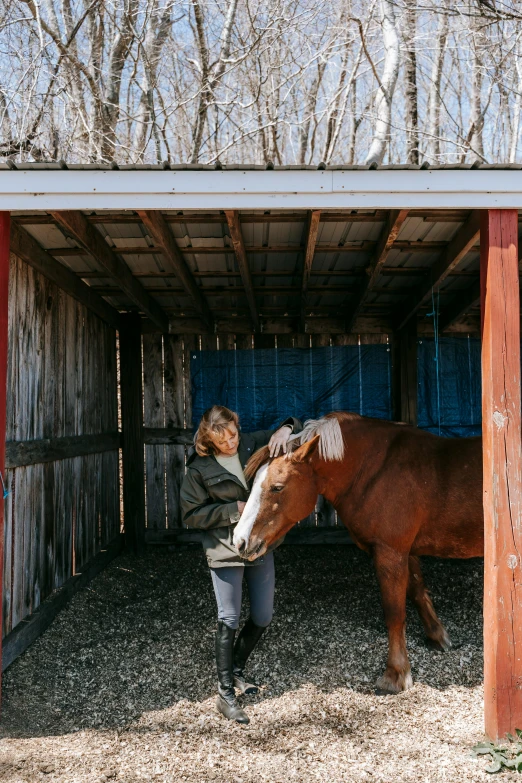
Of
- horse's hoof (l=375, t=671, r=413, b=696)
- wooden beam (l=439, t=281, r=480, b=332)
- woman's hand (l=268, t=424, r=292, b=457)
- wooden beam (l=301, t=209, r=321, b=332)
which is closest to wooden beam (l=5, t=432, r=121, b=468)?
woman's hand (l=268, t=424, r=292, b=457)

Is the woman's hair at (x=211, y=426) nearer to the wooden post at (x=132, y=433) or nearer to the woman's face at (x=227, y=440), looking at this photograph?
the woman's face at (x=227, y=440)

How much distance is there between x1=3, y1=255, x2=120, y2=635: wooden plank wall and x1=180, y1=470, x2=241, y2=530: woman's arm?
3.77 feet

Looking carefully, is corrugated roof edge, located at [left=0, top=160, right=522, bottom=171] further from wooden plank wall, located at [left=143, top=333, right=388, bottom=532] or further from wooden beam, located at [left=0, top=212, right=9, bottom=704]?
wooden plank wall, located at [left=143, top=333, right=388, bottom=532]

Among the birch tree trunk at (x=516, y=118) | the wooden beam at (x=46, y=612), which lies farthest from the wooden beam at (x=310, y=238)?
the birch tree trunk at (x=516, y=118)

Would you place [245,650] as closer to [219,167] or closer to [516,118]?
[219,167]

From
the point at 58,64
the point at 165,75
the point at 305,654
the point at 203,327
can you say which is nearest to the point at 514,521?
the point at 305,654

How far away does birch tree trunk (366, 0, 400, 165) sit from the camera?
32.1ft

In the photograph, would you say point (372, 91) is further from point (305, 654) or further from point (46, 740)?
point (46, 740)


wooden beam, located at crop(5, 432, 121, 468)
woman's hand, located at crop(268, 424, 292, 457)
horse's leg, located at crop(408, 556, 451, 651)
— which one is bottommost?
horse's leg, located at crop(408, 556, 451, 651)

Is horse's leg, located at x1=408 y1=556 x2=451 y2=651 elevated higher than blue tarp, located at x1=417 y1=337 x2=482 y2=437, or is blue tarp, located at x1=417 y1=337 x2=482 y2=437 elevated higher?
blue tarp, located at x1=417 y1=337 x2=482 y2=437

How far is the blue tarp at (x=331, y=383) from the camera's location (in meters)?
6.75

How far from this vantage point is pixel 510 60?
10.8 metres

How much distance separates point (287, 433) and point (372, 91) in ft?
35.4

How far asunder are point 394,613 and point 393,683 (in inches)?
15.1
